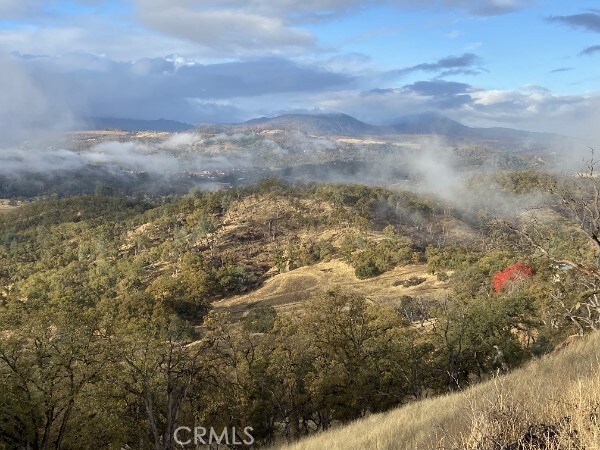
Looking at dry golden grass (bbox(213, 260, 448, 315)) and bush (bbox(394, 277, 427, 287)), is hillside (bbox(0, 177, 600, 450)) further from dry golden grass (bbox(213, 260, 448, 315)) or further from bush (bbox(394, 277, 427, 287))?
dry golden grass (bbox(213, 260, 448, 315))

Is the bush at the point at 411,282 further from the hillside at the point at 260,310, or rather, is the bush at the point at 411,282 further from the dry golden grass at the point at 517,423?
the dry golden grass at the point at 517,423

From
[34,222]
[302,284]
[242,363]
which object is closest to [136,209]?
[34,222]

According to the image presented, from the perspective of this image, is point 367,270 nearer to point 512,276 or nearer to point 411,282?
point 411,282

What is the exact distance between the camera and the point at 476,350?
2684 centimetres

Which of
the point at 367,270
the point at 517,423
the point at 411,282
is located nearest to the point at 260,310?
the point at 367,270

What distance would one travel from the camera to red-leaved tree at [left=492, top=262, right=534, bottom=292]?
1833 inches

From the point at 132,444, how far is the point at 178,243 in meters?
72.1

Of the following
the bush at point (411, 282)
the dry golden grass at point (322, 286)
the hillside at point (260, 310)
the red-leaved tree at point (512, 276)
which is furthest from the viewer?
the bush at point (411, 282)

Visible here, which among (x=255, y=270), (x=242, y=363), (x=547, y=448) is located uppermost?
(x=547, y=448)

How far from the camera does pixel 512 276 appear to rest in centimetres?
4791

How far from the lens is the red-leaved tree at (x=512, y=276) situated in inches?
1833

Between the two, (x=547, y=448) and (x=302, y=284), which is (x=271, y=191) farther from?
(x=547, y=448)

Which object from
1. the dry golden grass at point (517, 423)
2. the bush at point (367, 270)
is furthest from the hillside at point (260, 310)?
the dry golden grass at point (517, 423)

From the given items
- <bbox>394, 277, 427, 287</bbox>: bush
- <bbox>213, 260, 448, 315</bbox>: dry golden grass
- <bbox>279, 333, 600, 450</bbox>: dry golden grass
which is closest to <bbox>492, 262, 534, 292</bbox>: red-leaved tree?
<bbox>213, 260, 448, 315</bbox>: dry golden grass
